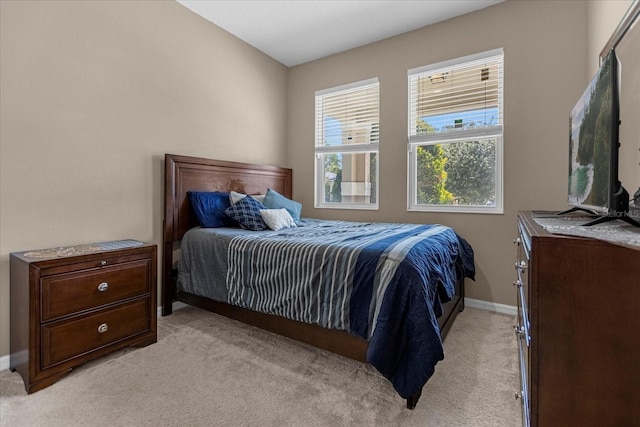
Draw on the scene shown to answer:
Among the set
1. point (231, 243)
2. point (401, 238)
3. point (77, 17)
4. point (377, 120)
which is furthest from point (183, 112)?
point (401, 238)

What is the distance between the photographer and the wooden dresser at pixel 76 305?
1.71 m

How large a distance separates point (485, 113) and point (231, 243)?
2.66 m

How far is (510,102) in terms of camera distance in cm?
285

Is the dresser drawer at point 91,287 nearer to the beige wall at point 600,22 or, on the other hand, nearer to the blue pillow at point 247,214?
the blue pillow at point 247,214

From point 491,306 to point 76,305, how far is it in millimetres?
3297

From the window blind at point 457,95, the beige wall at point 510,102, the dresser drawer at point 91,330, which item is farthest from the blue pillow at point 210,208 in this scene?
the window blind at point 457,95

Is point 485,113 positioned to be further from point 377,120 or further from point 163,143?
point 163,143

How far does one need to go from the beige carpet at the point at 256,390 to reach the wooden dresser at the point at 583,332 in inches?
31.5

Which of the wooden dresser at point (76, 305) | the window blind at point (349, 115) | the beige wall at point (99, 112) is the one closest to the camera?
the wooden dresser at point (76, 305)

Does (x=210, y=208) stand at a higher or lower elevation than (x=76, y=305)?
higher

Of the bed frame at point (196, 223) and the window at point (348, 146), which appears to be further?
the window at point (348, 146)

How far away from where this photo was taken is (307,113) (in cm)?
414

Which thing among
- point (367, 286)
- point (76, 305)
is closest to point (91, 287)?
point (76, 305)

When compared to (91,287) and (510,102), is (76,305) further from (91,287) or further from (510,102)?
(510,102)
